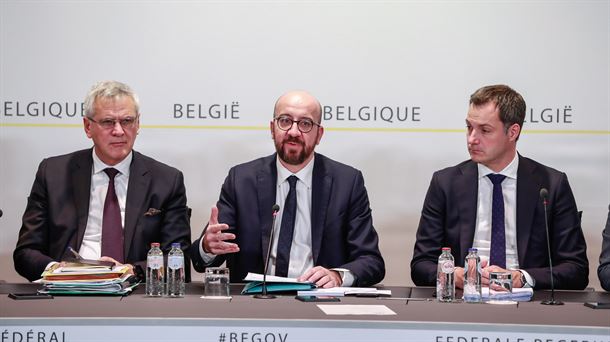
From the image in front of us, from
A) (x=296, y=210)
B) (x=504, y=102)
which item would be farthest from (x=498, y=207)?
(x=296, y=210)

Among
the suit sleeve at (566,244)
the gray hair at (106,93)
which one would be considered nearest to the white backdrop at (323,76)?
the gray hair at (106,93)

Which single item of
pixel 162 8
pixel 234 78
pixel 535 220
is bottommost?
pixel 535 220

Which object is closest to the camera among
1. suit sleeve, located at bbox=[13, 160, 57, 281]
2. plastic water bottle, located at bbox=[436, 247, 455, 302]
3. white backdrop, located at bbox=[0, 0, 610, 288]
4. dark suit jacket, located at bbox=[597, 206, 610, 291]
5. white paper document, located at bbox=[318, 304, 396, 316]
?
white paper document, located at bbox=[318, 304, 396, 316]

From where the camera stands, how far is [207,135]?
18.4 ft

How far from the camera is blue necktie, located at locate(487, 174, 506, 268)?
4.77m

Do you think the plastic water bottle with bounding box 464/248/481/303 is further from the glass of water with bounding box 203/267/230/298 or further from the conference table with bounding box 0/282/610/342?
the glass of water with bounding box 203/267/230/298

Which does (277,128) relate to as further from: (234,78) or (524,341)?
(524,341)

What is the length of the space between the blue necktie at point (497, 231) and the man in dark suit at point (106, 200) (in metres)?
1.61

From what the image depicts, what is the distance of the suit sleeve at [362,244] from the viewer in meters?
4.61

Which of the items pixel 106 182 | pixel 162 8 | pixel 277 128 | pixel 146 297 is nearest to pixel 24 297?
pixel 146 297

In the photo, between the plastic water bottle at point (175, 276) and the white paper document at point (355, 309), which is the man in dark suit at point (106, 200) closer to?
the plastic water bottle at point (175, 276)

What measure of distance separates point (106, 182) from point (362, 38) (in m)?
1.77

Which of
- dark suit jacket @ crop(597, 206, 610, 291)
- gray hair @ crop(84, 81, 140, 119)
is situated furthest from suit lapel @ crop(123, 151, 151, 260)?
dark suit jacket @ crop(597, 206, 610, 291)

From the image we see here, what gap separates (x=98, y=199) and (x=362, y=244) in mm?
1447
